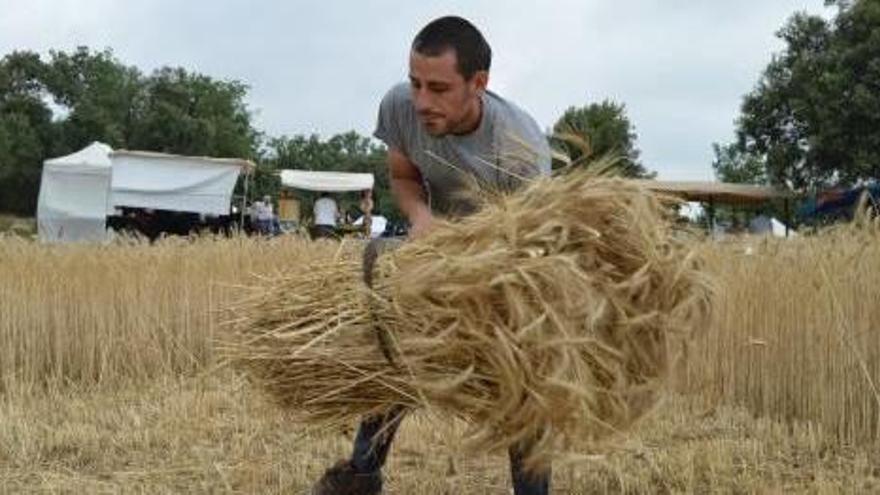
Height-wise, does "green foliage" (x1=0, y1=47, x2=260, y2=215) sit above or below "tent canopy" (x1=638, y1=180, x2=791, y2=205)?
above

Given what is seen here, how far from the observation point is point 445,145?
2.88 metres

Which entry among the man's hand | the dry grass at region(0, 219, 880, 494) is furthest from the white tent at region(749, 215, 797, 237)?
the man's hand

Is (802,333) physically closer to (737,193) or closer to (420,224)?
(420,224)

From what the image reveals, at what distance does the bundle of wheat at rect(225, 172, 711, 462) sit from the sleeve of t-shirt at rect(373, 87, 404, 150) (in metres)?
0.77

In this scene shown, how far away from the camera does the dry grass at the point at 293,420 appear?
3941 millimetres

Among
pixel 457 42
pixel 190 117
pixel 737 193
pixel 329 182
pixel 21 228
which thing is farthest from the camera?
pixel 190 117

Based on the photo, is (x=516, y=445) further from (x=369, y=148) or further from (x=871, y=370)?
(x=369, y=148)

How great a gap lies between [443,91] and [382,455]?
1.23 meters

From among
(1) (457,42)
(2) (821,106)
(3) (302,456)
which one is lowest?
(3) (302,456)

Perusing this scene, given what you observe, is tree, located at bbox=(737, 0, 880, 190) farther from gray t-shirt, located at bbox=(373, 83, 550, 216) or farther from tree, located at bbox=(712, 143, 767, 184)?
gray t-shirt, located at bbox=(373, 83, 550, 216)

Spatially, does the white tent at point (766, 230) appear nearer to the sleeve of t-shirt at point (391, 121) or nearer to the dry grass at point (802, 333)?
the dry grass at point (802, 333)

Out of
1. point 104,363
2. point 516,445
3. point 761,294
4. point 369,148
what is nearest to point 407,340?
point 516,445

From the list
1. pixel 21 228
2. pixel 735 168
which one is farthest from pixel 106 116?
pixel 21 228

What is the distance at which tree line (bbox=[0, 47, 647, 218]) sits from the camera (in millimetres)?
44375
